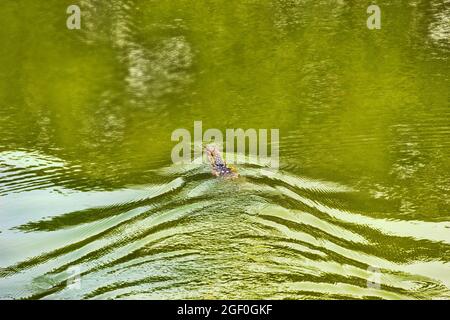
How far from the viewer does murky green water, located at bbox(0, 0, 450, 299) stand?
18.6 ft

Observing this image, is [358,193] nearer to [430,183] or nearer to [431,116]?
[430,183]

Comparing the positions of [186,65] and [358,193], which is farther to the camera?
[186,65]

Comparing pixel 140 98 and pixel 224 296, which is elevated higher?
pixel 140 98

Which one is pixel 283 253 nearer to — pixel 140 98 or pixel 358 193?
pixel 358 193

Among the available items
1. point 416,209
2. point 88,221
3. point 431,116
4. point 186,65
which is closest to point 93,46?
point 186,65

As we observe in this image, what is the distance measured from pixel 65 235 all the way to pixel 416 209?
11.8 ft

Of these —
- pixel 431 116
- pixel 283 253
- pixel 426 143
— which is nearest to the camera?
pixel 283 253

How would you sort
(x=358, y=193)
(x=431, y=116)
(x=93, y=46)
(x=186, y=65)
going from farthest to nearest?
(x=93, y=46) < (x=186, y=65) < (x=431, y=116) < (x=358, y=193)

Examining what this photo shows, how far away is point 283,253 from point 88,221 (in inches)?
81.6

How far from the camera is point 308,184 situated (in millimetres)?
6926

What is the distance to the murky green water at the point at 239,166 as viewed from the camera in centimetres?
567

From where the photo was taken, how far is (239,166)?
282 inches
